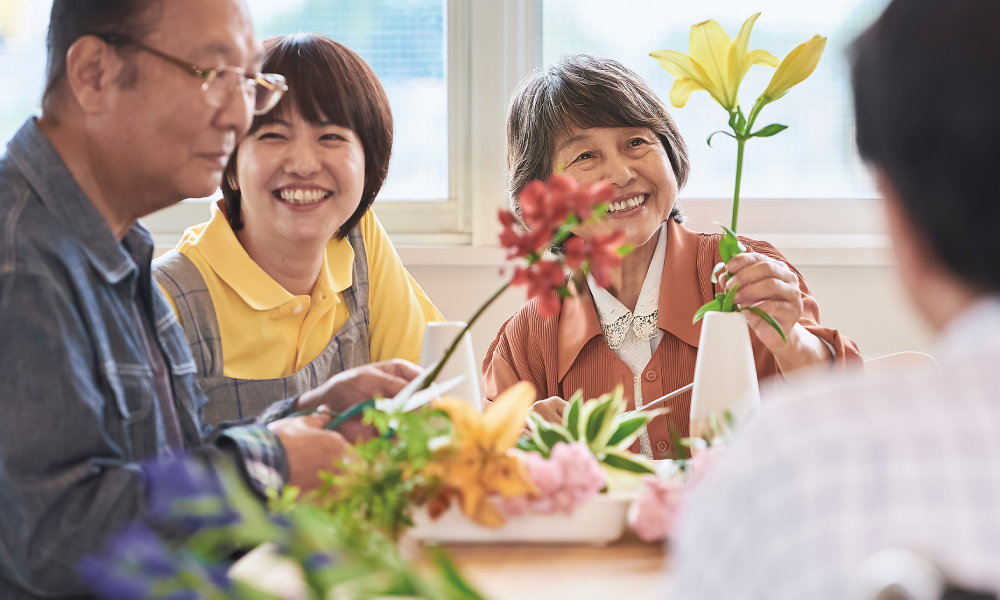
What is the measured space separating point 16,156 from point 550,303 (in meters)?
0.64

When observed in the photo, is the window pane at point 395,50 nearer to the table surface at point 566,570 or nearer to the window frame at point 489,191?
the window frame at point 489,191

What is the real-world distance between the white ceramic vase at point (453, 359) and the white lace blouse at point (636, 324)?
0.63 m

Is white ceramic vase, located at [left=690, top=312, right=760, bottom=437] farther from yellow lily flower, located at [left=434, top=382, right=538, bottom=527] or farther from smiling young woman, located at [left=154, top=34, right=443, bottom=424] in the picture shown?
smiling young woman, located at [left=154, top=34, right=443, bottom=424]

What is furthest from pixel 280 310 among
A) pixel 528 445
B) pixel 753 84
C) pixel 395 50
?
pixel 753 84

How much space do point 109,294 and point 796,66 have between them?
3.07ft

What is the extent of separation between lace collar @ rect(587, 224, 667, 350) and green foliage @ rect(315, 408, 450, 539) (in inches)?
36.4

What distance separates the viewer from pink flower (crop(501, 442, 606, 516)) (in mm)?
753

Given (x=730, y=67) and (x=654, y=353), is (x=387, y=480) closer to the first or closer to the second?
(x=730, y=67)

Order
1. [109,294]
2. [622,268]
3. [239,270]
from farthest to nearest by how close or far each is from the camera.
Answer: [622,268]
[239,270]
[109,294]

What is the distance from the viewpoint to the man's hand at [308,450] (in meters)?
0.86

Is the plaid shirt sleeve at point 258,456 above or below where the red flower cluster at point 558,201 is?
below

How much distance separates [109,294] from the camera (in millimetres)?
944

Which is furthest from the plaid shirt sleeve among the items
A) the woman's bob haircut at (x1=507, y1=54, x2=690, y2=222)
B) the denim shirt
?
the woman's bob haircut at (x1=507, y1=54, x2=690, y2=222)

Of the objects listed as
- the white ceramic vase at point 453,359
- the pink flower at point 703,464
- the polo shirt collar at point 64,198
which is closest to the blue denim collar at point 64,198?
the polo shirt collar at point 64,198
